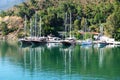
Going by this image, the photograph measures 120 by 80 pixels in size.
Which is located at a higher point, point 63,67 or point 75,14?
point 75,14

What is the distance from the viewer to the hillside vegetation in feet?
323

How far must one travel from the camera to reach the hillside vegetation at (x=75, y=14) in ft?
323

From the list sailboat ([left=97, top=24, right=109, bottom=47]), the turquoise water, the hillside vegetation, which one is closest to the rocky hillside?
the hillside vegetation

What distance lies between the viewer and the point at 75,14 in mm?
120500

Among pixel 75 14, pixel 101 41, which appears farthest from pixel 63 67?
pixel 75 14

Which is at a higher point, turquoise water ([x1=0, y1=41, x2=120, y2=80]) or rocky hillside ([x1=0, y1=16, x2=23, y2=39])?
rocky hillside ([x1=0, y1=16, x2=23, y2=39])

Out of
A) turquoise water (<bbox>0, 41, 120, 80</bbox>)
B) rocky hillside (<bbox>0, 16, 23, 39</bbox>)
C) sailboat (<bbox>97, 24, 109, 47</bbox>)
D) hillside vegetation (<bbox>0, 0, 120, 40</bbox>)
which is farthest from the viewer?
rocky hillside (<bbox>0, 16, 23, 39</bbox>)

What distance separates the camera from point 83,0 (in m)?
133

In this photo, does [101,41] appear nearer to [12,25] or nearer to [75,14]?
[75,14]

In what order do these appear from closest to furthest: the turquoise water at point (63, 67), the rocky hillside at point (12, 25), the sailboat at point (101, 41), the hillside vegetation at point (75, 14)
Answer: the turquoise water at point (63, 67) → the sailboat at point (101, 41) → the hillside vegetation at point (75, 14) → the rocky hillside at point (12, 25)

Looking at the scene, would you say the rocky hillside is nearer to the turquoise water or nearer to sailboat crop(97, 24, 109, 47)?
sailboat crop(97, 24, 109, 47)

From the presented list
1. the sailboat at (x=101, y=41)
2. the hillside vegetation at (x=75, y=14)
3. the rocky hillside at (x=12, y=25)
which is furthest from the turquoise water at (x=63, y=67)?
the rocky hillside at (x=12, y=25)

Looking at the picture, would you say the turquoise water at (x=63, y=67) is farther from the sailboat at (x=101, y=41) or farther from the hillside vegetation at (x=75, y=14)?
the hillside vegetation at (x=75, y=14)

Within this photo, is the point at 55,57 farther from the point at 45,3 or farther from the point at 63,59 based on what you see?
the point at 45,3
